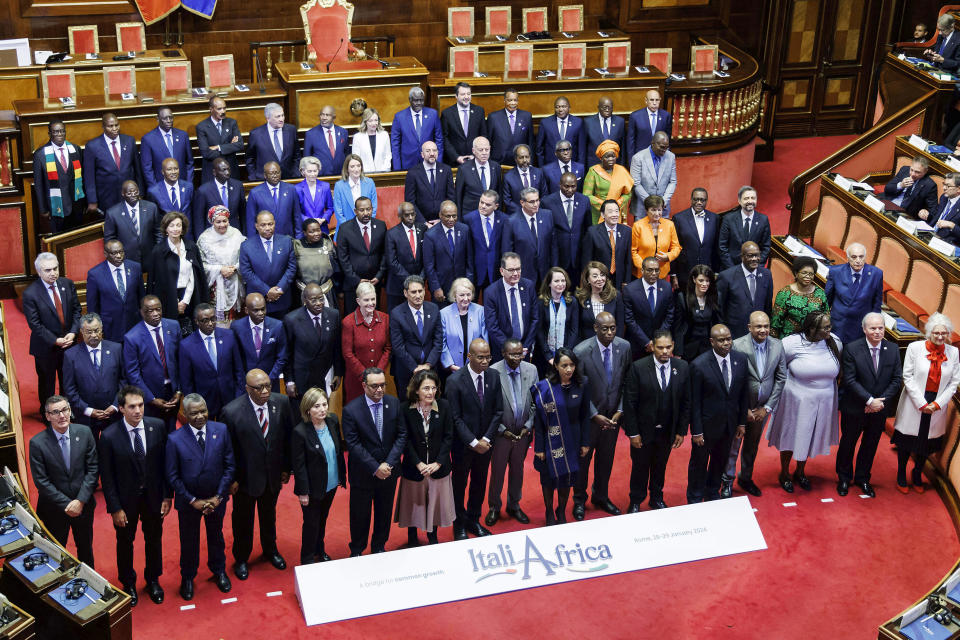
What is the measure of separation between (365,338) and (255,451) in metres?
1.27

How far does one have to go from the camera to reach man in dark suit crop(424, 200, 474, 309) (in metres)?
8.17

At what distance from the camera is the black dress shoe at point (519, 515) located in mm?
7469

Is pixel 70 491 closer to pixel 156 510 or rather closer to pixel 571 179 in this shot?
pixel 156 510

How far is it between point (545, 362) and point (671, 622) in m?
2.17

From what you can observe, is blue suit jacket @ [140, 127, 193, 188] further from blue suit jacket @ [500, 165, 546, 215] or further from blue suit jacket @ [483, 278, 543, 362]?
blue suit jacket @ [483, 278, 543, 362]

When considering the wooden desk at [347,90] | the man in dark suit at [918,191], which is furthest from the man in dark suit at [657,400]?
the wooden desk at [347,90]

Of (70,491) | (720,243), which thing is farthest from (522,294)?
(70,491)

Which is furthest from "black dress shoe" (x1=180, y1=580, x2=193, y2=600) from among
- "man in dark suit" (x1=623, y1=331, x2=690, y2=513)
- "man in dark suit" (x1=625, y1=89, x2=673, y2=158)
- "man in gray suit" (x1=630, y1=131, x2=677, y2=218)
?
"man in dark suit" (x1=625, y1=89, x2=673, y2=158)

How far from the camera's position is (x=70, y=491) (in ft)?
20.9

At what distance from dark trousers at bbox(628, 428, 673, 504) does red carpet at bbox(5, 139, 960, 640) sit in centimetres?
18

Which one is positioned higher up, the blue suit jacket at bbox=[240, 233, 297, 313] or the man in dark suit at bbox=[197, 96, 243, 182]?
the man in dark suit at bbox=[197, 96, 243, 182]

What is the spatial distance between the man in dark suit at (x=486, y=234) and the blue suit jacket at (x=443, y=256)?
0.33ft

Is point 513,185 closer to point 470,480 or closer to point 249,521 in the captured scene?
point 470,480

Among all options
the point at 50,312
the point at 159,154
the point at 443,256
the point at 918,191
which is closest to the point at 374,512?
the point at 443,256
